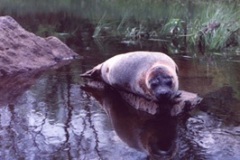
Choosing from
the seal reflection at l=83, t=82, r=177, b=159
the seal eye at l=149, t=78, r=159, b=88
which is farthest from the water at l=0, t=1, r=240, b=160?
the seal eye at l=149, t=78, r=159, b=88

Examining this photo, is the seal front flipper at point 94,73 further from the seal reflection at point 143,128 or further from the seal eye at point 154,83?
the seal eye at point 154,83

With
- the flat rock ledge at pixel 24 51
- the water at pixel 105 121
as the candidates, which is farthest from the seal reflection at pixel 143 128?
the flat rock ledge at pixel 24 51

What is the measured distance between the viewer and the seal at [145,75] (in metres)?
5.21

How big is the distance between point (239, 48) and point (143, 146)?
5.53m

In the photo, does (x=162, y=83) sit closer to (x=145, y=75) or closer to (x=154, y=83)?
(x=154, y=83)

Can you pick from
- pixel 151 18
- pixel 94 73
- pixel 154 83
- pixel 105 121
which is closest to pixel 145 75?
pixel 154 83

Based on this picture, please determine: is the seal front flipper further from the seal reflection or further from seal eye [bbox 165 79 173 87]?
seal eye [bbox 165 79 173 87]

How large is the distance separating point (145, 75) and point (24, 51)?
3395 millimetres

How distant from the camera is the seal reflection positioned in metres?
4.39

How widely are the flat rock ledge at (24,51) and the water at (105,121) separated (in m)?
0.36

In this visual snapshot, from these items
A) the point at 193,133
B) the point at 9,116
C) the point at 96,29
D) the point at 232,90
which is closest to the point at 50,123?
the point at 9,116

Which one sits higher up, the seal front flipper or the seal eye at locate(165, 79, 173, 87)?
the seal eye at locate(165, 79, 173, 87)

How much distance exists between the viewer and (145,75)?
18.0 ft

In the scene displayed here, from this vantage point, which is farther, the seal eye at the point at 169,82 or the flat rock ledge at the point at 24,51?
the flat rock ledge at the point at 24,51
